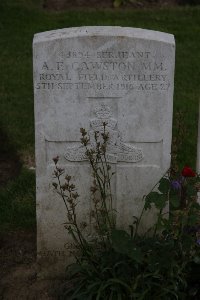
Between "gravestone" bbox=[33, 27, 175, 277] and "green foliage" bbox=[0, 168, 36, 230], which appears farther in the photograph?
"green foliage" bbox=[0, 168, 36, 230]

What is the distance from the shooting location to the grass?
5824 mm

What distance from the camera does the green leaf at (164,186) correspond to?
3979 millimetres

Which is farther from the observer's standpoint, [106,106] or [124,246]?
[106,106]

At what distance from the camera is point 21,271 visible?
4.61 m

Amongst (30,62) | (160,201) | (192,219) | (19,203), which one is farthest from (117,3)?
(192,219)

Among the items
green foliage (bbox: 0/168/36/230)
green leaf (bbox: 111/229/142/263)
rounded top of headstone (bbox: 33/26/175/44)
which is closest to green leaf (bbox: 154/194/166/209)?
green leaf (bbox: 111/229/142/263)

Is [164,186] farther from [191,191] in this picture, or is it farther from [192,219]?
[192,219]

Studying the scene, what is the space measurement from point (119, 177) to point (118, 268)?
0.63 meters

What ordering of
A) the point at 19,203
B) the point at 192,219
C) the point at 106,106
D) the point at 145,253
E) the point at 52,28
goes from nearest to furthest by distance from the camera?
the point at 192,219
the point at 145,253
the point at 106,106
the point at 19,203
the point at 52,28

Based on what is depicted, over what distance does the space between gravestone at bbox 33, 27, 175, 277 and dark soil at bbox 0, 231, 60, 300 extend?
0.39 meters

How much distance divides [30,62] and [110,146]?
4722 mm

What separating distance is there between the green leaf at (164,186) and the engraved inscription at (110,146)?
0.34m

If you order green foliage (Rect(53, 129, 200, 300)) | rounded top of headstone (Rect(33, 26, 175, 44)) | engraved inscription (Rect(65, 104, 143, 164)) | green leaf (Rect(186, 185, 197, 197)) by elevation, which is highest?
rounded top of headstone (Rect(33, 26, 175, 44))

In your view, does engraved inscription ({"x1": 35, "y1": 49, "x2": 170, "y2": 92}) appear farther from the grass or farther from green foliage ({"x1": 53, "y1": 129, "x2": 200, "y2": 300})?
the grass
